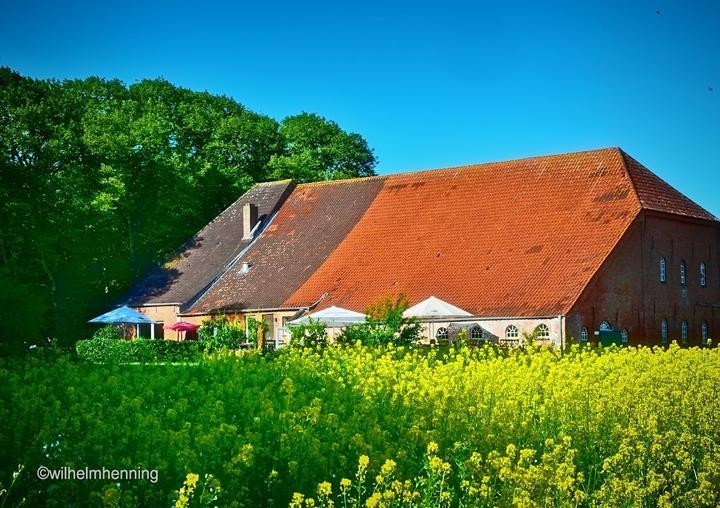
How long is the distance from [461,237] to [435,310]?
7.74 m

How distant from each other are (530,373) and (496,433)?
516 centimetres

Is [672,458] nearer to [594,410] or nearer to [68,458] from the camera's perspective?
[594,410]

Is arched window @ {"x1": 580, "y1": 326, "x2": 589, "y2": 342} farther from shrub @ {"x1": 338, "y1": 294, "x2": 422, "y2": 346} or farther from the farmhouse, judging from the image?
shrub @ {"x1": 338, "y1": 294, "x2": 422, "y2": 346}

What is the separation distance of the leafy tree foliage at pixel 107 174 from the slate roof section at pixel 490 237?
40.9 ft

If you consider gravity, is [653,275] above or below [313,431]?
above

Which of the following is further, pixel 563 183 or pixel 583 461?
pixel 563 183

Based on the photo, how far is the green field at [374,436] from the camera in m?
10.3

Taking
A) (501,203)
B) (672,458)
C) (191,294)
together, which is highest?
(501,203)

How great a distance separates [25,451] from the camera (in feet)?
37.9

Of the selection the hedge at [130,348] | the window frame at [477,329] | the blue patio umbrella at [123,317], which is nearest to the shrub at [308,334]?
the hedge at [130,348]

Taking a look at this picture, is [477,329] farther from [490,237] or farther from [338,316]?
[490,237]

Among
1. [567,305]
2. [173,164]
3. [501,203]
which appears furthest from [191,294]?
[567,305]

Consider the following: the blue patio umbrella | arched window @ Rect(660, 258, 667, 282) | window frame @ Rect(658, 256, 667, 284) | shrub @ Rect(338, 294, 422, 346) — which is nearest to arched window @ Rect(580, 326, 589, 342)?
window frame @ Rect(658, 256, 667, 284)

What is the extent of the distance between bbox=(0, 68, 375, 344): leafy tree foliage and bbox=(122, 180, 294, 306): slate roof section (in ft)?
6.93
